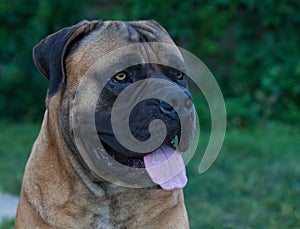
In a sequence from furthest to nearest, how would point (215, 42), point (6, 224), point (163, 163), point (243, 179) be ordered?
point (215, 42), point (243, 179), point (6, 224), point (163, 163)

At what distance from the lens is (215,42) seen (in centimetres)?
794

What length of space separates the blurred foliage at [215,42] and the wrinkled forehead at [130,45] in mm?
4244

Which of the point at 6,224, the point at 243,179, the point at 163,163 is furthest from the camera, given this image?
the point at 243,179

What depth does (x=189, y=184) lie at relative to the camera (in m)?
5.27

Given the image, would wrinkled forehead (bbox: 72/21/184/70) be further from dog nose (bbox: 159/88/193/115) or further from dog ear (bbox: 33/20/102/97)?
dog nose (bbox: 159/88/193/115)

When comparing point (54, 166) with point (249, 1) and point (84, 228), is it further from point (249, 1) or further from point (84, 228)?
point (249, 1)

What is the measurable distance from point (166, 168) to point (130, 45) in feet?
1.91

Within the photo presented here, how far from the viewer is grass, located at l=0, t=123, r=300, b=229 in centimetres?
458

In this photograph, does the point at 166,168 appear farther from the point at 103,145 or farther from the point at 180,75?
the point at 180,75

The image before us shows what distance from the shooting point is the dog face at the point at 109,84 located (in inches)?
117

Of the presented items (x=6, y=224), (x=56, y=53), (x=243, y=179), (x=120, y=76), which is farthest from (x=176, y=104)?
(x=243, y=179)

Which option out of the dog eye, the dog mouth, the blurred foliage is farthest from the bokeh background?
the dog mouth

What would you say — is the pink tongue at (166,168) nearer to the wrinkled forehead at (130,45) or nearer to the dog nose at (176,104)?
Answer: the dog nose at (176,104)

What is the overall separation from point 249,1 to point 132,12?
4.41ft
